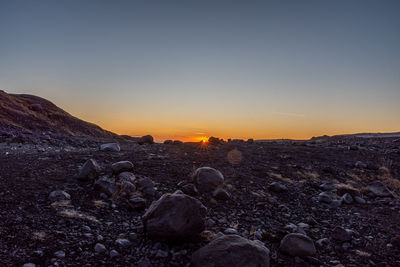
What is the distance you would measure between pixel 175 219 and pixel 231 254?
3.51ft

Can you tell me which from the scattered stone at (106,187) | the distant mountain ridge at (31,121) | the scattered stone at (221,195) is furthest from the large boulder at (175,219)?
the distant mountain ridge at (31,121)

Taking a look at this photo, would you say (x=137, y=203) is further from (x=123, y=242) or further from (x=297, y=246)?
(x=297, y=246)

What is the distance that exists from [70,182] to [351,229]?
631 cm

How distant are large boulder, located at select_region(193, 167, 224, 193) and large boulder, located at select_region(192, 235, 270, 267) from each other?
3056 millimetres

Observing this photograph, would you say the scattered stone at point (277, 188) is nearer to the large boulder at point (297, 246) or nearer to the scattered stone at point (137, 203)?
the large boulder at point (297, 246)

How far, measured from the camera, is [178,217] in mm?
3977

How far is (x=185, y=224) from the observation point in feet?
12.9

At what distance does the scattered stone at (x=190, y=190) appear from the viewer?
6.22m

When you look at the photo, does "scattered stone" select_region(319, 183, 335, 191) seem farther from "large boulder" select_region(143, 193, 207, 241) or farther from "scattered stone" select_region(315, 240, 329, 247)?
"large boulder" select_region(143, 193, 207, 241)

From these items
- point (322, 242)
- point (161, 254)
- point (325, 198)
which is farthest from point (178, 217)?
point (325, 198)

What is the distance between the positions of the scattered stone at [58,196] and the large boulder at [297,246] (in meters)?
4.18

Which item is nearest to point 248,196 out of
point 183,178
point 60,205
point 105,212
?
point 183,178

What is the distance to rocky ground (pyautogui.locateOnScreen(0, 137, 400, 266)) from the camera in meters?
3.59

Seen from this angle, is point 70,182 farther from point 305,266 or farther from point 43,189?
point 305,266
